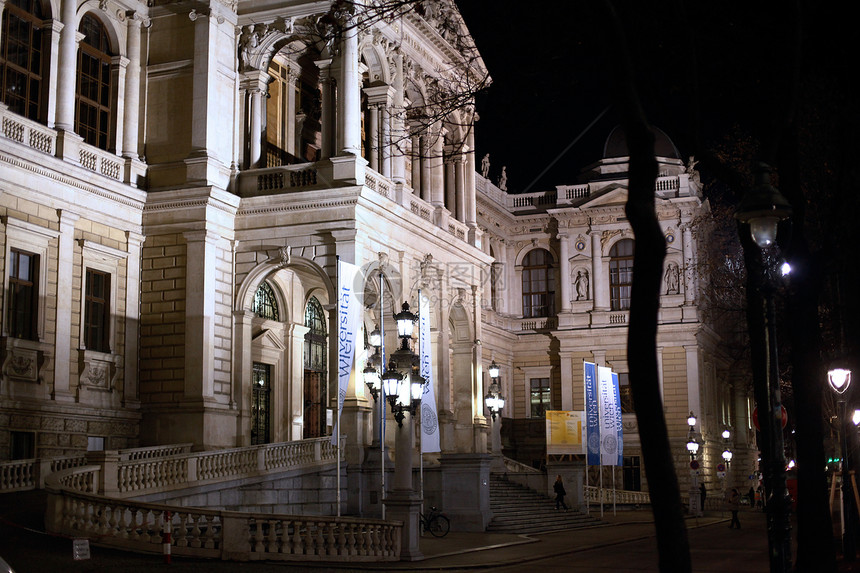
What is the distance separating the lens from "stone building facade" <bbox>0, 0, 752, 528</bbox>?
28.7 meters

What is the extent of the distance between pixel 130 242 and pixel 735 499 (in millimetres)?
20910

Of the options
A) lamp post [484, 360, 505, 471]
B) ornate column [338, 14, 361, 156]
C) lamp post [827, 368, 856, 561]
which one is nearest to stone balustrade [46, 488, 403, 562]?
lamp post [827, 368, 856, 561]

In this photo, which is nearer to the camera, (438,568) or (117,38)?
(438,568)

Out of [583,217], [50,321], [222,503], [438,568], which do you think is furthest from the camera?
[583,217]

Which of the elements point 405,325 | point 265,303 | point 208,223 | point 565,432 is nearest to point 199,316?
point 208,223

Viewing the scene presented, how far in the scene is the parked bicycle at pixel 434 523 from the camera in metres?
28.2

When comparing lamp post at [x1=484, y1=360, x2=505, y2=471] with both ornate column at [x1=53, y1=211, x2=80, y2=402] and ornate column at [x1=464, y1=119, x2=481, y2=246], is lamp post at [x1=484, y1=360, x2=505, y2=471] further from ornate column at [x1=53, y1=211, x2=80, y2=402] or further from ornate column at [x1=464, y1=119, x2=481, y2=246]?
ornate column at [x1=53, y1=211, x2=80, y2=402]

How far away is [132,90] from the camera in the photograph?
1287 inches

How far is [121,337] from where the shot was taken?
31.6 m

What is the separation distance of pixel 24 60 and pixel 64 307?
6.59 m

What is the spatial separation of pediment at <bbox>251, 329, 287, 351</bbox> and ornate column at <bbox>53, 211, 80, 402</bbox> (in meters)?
6.96

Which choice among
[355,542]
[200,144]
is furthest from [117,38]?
[355,542]

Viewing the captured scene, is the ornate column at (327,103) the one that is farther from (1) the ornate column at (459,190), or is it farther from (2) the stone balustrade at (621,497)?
(2) the stone balustrade at (621,497)

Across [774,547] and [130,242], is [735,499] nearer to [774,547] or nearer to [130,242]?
[130,242]
